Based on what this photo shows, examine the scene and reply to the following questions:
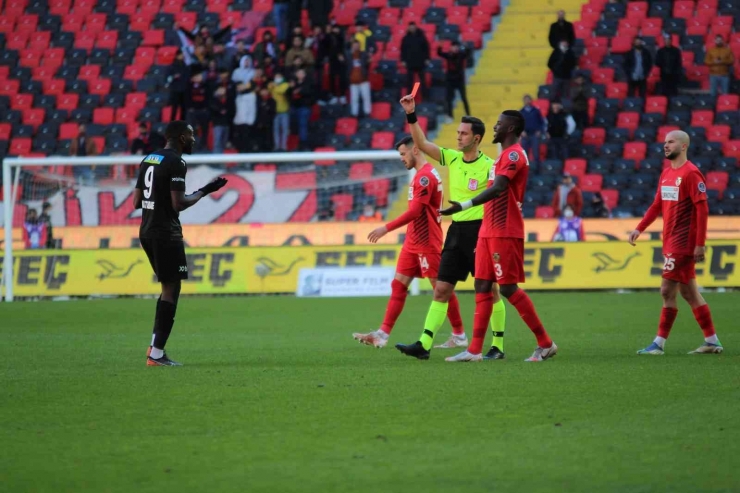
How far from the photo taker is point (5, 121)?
29062 mm

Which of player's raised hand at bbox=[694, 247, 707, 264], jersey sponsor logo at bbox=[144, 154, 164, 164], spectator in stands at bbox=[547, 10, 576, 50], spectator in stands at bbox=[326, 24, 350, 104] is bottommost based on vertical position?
player's raised hand at bbox=[694, 247, 707, 264]

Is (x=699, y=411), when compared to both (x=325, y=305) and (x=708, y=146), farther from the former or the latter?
(x=708, y=146)

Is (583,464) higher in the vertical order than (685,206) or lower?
lower

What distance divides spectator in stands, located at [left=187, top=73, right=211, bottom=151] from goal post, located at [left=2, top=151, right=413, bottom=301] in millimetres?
3225

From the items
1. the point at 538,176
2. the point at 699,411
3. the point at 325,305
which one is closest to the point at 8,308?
the point at 325,305

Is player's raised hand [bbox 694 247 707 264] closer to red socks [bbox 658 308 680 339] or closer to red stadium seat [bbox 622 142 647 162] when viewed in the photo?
red socks [bbox 658 308 680 339]

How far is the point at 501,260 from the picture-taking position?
9.61m

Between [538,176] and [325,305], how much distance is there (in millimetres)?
7873

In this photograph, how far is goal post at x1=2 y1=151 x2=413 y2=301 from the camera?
21234mm

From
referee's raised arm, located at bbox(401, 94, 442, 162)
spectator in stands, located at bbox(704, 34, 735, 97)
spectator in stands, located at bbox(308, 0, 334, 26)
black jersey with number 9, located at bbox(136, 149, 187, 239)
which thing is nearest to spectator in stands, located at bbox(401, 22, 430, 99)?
spectator in stands, located at bbox(308, 0, 334, 26)

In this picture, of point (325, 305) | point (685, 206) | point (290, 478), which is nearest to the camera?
point (290, 478)

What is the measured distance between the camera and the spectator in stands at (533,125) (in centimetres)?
2422

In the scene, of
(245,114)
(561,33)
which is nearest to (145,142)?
(245,114)

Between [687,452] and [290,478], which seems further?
[687,452]
